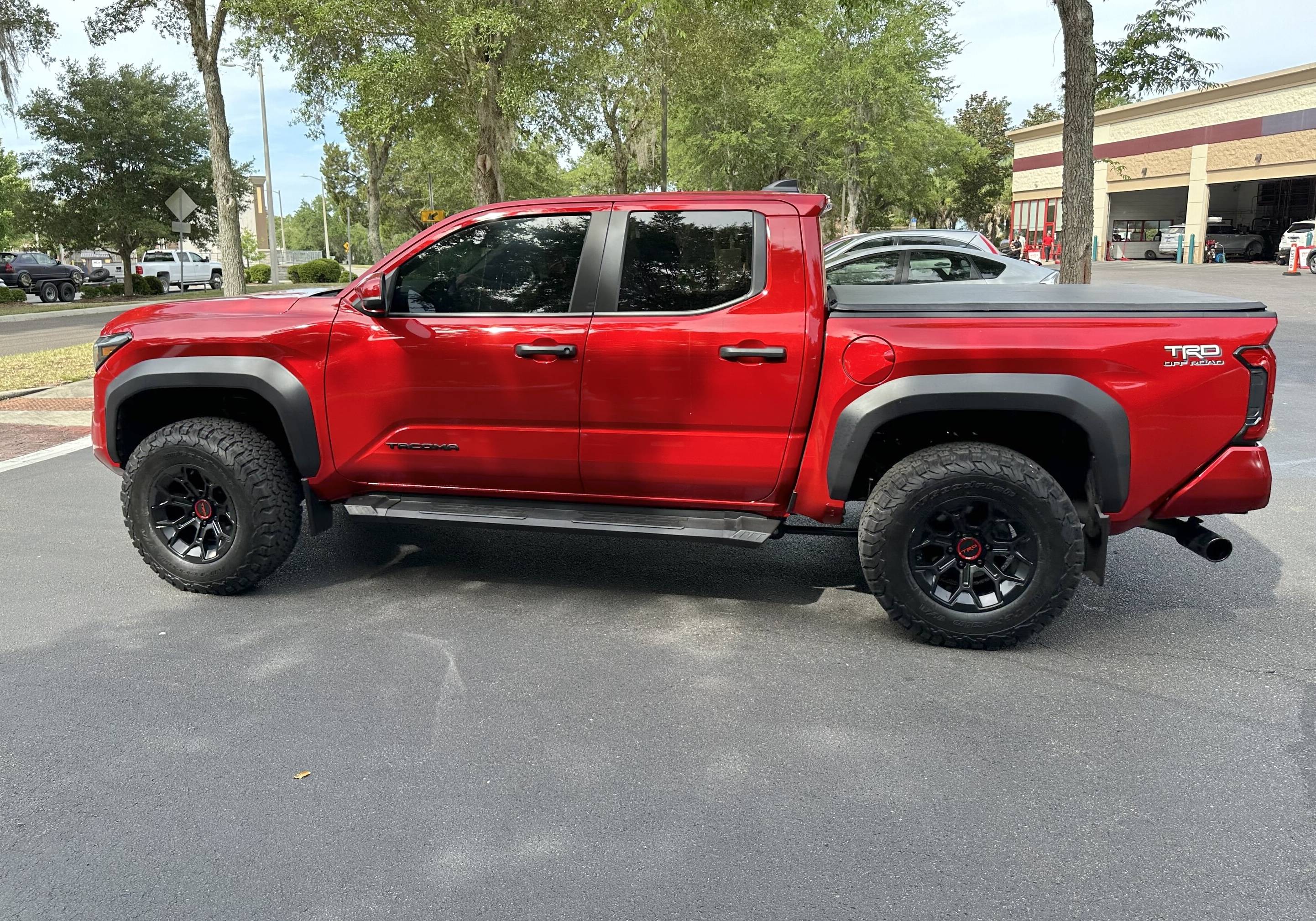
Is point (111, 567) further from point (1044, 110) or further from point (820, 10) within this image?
point (1044, 110)

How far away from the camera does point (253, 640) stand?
434cm

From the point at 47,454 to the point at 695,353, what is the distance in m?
6.65

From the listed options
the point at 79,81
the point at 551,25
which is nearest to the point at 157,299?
the point at 79,81

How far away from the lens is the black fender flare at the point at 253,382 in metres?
4.63

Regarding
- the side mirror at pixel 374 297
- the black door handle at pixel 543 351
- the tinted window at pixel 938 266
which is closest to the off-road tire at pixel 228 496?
the side mirror at pixel 374 297

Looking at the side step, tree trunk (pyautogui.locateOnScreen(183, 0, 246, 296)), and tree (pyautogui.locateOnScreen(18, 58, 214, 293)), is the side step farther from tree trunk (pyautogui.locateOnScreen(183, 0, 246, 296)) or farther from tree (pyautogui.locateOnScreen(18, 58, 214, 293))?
tree (pyautogui.locateOnScreen(18, 58, 214, 293))

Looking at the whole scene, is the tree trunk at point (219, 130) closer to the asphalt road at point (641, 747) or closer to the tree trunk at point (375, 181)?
the asphalt road at point (641, 747)

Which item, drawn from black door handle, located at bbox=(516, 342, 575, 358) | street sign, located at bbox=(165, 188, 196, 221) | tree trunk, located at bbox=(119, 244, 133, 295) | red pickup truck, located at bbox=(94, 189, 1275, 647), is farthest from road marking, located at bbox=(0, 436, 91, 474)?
tree trunk, located at bbox=(119, 244, 133, 295)

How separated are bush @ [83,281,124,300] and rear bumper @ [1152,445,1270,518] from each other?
36801 millimetres

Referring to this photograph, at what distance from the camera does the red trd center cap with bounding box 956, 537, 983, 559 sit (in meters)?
4.11

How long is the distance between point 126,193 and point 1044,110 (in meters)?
63.0

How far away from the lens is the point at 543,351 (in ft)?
14.4

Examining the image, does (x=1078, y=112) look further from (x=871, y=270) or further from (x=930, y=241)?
(x=930, y=241)

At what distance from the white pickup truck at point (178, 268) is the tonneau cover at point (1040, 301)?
3889cm
